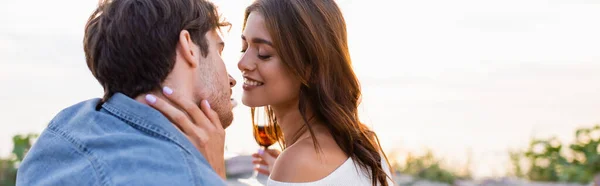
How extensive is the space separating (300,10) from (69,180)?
1443mm

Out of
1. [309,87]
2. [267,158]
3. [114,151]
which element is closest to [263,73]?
[309,87]

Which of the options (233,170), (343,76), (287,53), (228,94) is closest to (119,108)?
(228,94)

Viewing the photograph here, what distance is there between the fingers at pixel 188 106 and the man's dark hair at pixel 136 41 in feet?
0.11

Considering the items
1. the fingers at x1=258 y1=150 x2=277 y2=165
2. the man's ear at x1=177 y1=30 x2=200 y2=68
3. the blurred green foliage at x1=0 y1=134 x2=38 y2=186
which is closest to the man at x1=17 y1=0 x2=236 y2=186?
the man's ear at x1=177 y1=30 x2=200 y2=68

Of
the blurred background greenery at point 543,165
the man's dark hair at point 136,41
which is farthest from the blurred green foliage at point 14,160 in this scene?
the man's dark hair at point 136,41

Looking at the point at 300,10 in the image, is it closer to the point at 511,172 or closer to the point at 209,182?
the point at 209,182

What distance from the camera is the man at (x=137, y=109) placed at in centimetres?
195

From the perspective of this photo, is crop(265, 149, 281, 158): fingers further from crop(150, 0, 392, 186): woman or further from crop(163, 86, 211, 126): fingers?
crop(163, 86, 211, 126): fingers

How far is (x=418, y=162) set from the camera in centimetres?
820

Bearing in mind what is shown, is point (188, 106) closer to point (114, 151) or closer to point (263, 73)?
point (114, 151)

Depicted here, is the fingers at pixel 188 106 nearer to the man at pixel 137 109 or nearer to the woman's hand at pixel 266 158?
the man at pixel 137 109

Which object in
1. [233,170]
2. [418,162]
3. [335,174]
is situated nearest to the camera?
[335,174]

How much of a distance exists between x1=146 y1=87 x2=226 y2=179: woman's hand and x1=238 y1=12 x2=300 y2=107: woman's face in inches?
30.4

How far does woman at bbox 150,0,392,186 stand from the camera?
309 centimetres
